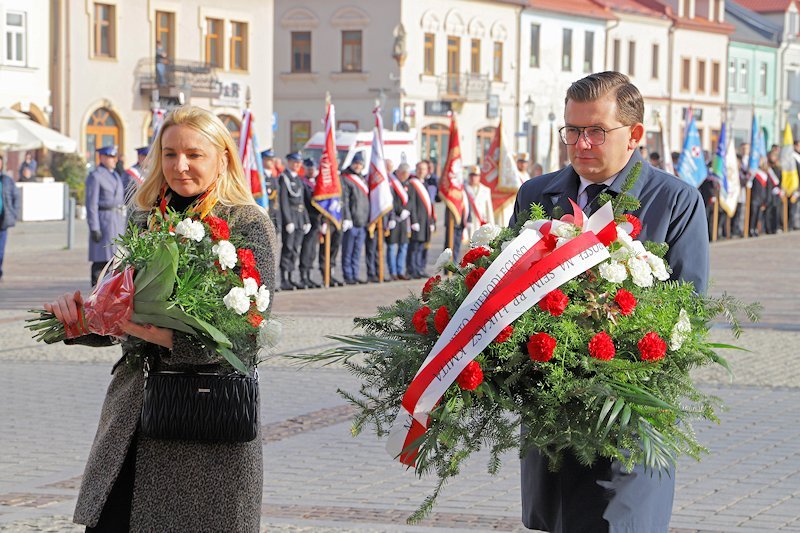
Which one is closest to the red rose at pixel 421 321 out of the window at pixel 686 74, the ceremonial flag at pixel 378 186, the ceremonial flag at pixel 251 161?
the ceremonial flag at pixel 251 161

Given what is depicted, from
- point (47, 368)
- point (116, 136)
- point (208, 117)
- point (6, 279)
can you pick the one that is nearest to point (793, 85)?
point (116, 136)

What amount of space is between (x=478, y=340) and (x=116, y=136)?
44233 millimetres

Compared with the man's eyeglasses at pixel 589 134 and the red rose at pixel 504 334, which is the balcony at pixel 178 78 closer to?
the man's eyeglasses at pixel 589 134

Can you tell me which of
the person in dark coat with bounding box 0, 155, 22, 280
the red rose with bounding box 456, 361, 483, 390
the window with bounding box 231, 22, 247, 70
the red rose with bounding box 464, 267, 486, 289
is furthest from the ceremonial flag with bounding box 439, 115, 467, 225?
the window with bounding box 231, 22, 247, 70

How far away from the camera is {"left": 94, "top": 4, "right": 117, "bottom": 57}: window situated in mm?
45438

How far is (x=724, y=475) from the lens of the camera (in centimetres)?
770

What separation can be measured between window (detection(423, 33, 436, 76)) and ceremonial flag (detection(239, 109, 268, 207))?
39.8 metres

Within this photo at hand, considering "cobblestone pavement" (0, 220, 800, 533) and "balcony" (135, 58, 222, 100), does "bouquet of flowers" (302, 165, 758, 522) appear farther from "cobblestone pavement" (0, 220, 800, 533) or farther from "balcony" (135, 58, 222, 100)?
"balcony" (135, 58, 222, 100)

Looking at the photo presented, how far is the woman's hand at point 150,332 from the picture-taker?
403 centimetres

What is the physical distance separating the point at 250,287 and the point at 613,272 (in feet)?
3.47

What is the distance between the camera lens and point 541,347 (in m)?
3.40

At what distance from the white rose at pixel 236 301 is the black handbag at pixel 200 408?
0.26 metres

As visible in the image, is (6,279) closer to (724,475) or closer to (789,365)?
(789,365)

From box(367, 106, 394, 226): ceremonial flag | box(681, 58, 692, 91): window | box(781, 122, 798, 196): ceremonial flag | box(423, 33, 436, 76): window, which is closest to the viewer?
box(367, 106, 394, 226): ceremonial flag
